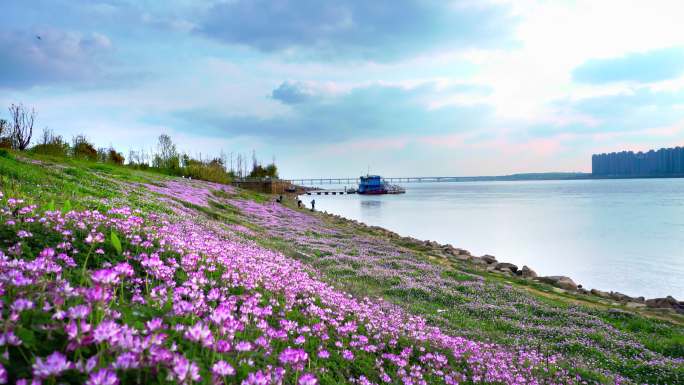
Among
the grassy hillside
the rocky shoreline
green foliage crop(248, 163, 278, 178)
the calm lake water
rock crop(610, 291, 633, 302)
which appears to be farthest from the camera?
green foliage crop(248, 163, 278, 178)

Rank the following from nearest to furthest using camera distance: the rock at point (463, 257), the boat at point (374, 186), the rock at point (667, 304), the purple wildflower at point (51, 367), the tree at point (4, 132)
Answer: the purple wildflower at point (51, 367), the rock at point (667, 304), the rock at point (463, 257), the tree at point (4, 132), the boat at point (374, 186)

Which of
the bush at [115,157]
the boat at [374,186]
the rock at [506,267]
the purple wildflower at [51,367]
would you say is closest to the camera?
the purple wildflower at [51,367]

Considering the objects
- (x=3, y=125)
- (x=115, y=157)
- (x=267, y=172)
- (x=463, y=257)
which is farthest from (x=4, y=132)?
(x=267, y=172)

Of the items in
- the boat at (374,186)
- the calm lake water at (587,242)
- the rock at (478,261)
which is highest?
the boat at (374,186)

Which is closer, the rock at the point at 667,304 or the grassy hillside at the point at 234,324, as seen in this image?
the grassy hillside at the point at 234,324

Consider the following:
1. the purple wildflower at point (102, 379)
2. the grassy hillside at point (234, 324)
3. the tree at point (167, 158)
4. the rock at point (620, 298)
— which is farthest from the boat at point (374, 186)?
the purple wildflower at point (102, 379)

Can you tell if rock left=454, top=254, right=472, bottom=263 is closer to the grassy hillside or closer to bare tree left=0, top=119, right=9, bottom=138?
the grassy hillside

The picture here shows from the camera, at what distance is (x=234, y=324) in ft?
11.2

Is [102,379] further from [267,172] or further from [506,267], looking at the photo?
[267,172]

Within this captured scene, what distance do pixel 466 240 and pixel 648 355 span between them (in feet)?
96.3

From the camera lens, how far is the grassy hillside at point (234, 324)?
2.34m

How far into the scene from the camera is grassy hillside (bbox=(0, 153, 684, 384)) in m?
2.34

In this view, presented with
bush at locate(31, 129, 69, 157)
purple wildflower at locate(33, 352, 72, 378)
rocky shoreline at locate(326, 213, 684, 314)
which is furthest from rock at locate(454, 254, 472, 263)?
bush at locate(31, 129, 69, 157)

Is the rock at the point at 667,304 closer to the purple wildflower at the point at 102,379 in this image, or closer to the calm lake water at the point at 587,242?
the calm lake water at the point at 587,242
